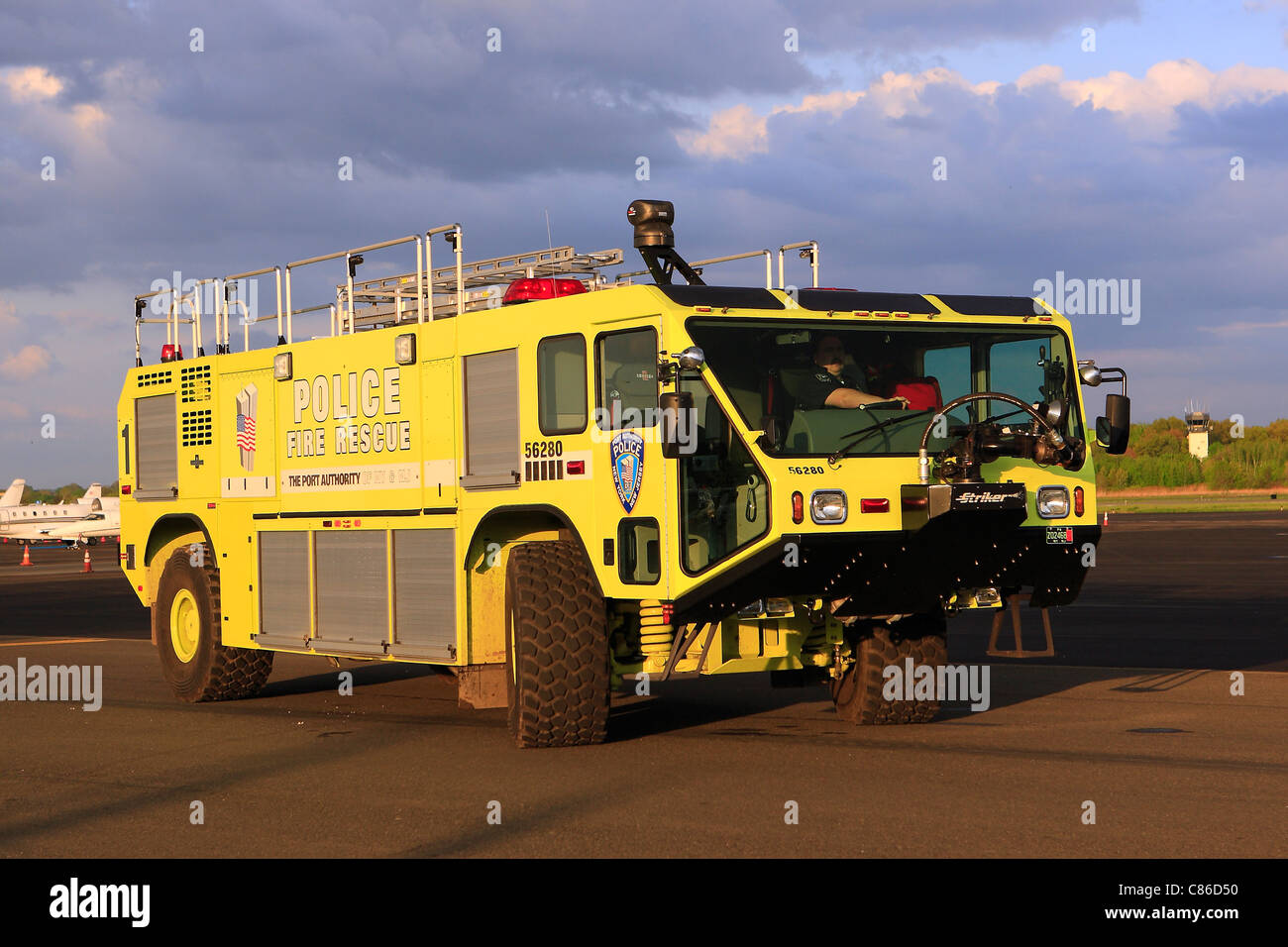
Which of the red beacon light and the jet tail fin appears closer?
the red beacon light

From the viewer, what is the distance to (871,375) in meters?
10.2

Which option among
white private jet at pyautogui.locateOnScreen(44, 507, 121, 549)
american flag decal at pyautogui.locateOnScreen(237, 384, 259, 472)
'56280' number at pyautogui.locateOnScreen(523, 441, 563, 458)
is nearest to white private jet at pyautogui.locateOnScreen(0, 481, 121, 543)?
white private jet at pyautogui.locateOnScreen(44, 507, 121, 549)

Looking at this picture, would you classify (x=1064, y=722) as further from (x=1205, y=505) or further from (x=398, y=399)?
(x=1205, y=505)

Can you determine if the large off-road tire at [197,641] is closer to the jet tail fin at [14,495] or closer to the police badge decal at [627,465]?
the police badge decal at [627,465]

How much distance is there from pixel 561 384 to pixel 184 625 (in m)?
6.23

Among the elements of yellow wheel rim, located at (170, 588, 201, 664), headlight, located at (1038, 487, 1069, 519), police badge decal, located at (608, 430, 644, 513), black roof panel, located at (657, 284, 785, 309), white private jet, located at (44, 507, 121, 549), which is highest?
black roof panel, located at (657, 284, 785, 309)

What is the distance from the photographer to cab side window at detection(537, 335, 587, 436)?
406 inches

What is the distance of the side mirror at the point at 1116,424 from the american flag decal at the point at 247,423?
7.59 meters

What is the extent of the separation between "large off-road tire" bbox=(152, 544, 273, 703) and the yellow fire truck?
1.55 metres

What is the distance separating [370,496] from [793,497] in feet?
14.0

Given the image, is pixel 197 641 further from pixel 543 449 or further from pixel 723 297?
pixel 723 297

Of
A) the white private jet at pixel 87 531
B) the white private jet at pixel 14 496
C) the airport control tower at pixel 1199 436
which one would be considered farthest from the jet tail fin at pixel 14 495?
the airport control tower at pixel 1199 436

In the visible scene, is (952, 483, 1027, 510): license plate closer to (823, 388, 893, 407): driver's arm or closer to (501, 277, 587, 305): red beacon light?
(823, 388, 893, 407): driver's arm

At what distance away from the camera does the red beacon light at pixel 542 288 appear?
11102 millimetres
